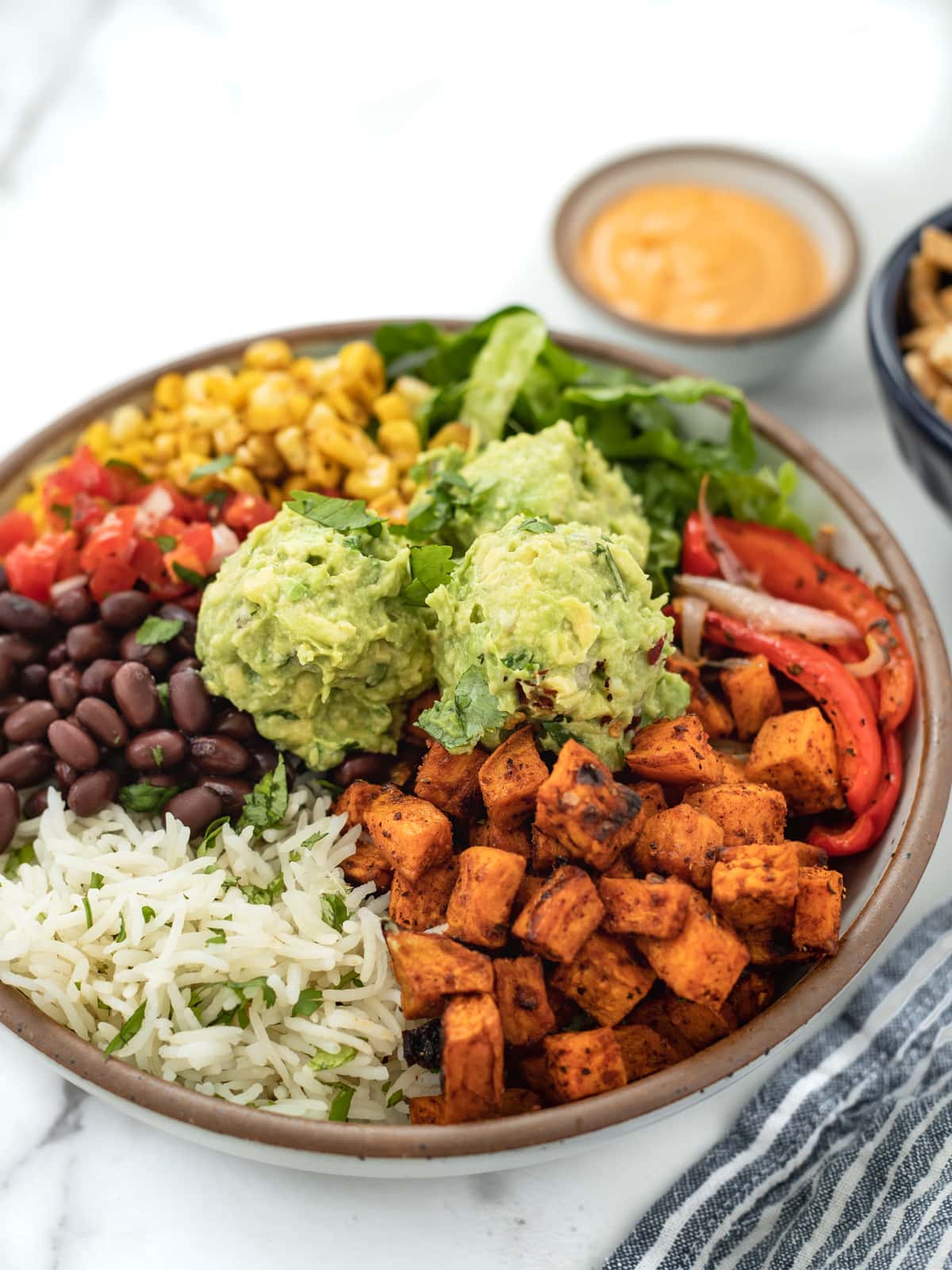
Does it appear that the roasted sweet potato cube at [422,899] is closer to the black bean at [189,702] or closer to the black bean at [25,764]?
the black bean at [189,702]

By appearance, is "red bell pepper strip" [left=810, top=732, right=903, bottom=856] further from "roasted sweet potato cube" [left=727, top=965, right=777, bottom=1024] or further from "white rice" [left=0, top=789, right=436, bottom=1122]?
"white rice" [left=0, top=789, right=436, bottom=1122]

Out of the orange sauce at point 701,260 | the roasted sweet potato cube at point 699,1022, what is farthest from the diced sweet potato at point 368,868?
the orange sauce at point 701,260

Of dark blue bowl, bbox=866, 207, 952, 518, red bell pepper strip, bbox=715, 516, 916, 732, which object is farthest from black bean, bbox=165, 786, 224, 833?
dark blue bowl, bbox=866, 207, 952, 518

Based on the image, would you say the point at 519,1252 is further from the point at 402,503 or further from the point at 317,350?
the point at 317,350

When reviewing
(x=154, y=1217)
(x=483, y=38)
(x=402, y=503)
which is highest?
(x=483, y=38)

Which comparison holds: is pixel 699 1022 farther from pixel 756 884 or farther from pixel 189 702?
pixel 189 702

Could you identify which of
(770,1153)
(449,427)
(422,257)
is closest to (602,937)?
(770,1153)
